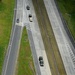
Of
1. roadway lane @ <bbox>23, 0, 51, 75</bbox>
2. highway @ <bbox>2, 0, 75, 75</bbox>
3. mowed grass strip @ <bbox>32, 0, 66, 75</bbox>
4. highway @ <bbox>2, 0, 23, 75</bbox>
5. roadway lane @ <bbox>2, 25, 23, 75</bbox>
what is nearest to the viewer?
roadway lane @ <bbox>2, 25, 23, 75</bbox>

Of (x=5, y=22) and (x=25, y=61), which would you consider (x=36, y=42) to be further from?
(x=5, y=22)

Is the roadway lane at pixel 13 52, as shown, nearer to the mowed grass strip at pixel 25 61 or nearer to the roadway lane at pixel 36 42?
the mowed grass strip at pixel 25 61

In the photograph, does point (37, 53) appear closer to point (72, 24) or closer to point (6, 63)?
point (6, 63)

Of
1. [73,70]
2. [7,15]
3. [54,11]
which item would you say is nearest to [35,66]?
[73,70]

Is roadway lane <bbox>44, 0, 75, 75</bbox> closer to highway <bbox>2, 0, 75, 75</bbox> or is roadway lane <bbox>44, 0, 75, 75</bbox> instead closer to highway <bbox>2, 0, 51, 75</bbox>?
highway <bbox>2, 0, 75, 75</bbox>

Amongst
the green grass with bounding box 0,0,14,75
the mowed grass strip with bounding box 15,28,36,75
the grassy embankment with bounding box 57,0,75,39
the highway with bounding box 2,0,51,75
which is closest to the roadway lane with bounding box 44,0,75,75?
the grassy embankment with bounding box 57,0,75,39

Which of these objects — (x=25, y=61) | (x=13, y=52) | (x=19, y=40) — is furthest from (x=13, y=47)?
(x=25, y=61)
